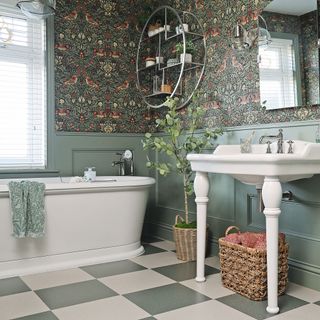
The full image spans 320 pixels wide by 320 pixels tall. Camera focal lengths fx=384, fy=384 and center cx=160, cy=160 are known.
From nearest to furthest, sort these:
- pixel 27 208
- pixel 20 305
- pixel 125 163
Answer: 1. pixel 20 305
2. pixel 27 208
3. pixel 125 163

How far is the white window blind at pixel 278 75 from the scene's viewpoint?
266 cm

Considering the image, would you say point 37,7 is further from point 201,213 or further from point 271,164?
point 271,164

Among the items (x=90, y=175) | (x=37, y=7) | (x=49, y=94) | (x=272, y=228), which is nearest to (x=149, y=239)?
(x=90, y=175)

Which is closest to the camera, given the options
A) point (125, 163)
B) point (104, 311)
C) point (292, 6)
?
point (104, 311)

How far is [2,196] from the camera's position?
9.00 feet

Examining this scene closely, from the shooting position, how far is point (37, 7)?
3080 mm

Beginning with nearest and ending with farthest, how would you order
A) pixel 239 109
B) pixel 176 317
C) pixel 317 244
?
pixel 176 317, pixel 317 244, pixel 239 109

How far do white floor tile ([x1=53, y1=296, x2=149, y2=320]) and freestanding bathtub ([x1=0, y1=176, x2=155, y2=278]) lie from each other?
31.3 inches

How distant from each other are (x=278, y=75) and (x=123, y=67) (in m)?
1.94

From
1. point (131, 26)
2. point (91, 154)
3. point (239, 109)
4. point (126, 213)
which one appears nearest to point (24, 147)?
point (91, 154)

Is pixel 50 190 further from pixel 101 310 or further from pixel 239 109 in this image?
pixel 239 109

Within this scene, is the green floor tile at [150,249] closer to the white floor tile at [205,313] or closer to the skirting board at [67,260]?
the skirting board at [67,260]

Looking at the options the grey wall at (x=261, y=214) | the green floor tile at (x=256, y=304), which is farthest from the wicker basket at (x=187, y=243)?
the green floor tile at (x=256, y=304)

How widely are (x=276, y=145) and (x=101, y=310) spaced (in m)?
1.50
